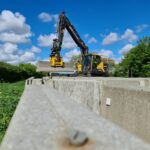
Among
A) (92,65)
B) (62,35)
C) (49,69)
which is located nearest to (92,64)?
(92,65)

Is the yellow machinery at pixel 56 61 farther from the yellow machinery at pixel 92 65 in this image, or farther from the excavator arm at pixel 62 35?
the yellow machinery at pixel 92 65

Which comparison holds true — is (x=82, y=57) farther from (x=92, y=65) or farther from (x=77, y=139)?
(x=77, y=139)

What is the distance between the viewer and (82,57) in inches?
1479

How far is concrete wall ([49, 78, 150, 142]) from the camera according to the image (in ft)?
32.0

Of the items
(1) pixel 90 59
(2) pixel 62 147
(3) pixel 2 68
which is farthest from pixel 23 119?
(3) pixel 2 68

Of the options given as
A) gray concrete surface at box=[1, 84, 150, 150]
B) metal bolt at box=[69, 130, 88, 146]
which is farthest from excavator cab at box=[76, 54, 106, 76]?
metal bolt at box=[69, 130, 88, 146]

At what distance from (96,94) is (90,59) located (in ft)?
69.7

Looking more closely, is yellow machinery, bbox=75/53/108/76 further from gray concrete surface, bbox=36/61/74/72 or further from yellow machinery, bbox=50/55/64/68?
gray concrete surface, bbox=36/61/74/72

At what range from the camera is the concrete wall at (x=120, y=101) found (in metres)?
9.77

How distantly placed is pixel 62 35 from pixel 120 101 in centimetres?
2702

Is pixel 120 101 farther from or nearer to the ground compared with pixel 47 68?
nearer to the ground

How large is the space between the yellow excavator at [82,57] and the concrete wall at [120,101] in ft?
58.8

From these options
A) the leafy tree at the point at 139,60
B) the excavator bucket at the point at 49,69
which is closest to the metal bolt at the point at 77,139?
the excavator bucket at the point at 49,69

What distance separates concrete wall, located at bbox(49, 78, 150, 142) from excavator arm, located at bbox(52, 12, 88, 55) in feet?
66.3
